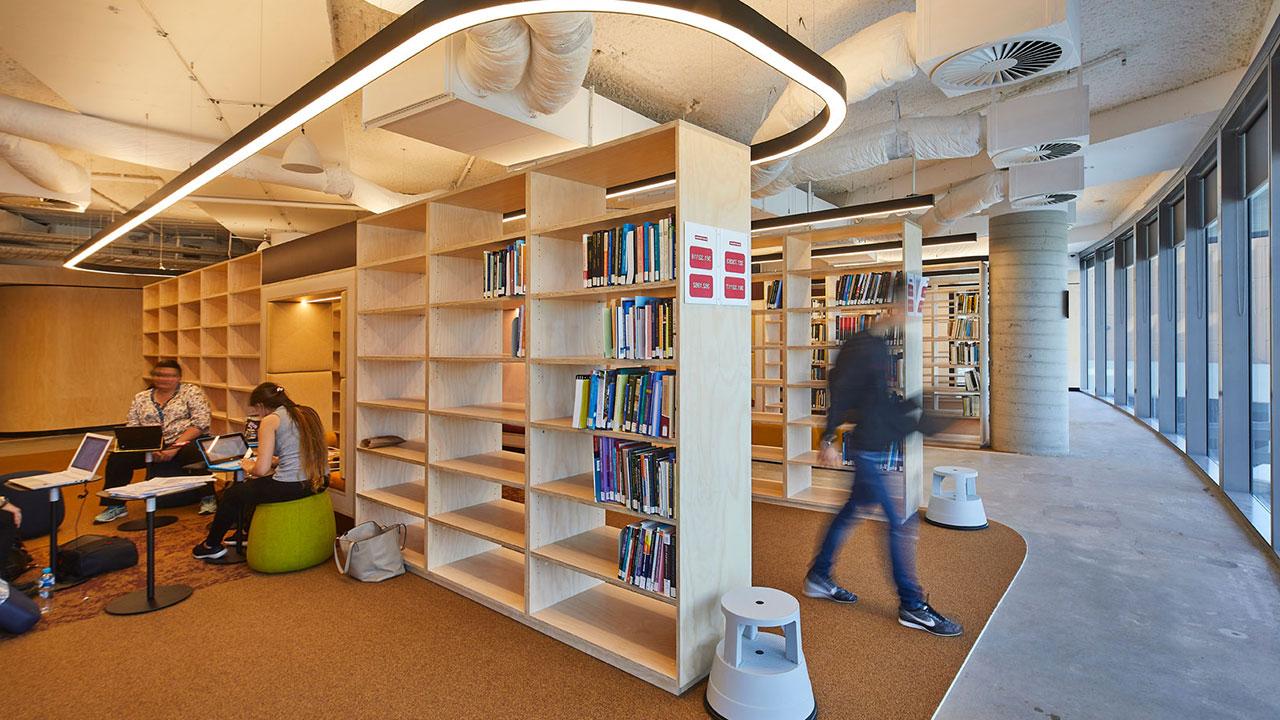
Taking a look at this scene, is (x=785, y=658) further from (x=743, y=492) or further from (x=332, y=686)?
(x=332, y=686)

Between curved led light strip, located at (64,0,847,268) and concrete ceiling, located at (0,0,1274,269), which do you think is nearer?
curved led light strip, located at (64,0,847,268)

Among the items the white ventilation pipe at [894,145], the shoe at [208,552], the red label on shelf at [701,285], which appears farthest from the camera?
the white ventilation pipe at [894,145]

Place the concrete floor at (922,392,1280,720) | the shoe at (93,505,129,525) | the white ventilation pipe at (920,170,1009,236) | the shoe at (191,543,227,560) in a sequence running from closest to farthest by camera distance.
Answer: the concrete floor at (922,392,1280,720), the shoe at (191,543,227,560), the shoe at (93,505,129,525), the white ventilation pipe at (920,170,1009,236)

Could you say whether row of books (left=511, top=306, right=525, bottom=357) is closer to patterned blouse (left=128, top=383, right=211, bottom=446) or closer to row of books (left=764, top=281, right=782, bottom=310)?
row of books (left=764, top=281, right=782, bottom=310)

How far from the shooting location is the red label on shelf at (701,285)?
2.85 metres

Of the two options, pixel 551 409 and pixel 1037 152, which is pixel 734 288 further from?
pixel 1037 152

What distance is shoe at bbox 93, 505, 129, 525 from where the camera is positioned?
18.5ft

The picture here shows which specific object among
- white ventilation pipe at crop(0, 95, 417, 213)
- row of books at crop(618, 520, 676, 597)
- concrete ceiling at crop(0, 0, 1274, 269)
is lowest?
row of books at crop(618, 520, 676, 597)

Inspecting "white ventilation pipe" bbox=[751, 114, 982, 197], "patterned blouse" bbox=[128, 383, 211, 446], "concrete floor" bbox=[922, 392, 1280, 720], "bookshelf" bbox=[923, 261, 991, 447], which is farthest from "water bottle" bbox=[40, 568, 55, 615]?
"bookshelf" bbox=[923, 261, 991, 447]

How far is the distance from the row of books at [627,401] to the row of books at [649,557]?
471 millimetres

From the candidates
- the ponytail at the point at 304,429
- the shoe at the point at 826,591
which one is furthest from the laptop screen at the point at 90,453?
the shoe at the point at 826,591

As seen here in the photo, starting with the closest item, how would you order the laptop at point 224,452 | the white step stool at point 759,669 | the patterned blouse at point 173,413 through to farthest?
the white step stool at point 759,669 → the laptop at point 224,452 → the patterned blouse at point 173,413

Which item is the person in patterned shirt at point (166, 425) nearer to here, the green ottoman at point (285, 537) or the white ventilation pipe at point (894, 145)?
the green ottoman at point (285, 537)

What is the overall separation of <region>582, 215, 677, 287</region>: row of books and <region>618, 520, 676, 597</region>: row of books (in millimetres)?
1205
